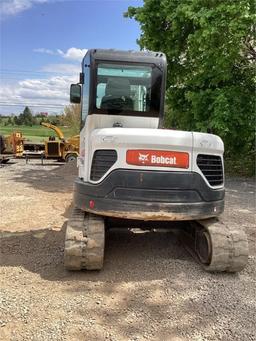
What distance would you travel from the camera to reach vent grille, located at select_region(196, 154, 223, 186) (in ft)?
15.6

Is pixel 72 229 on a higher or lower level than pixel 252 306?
higher

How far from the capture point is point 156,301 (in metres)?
4.11

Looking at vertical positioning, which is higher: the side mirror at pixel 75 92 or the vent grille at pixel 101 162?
the side mirror at pixel 75 92

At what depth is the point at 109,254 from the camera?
538 cm

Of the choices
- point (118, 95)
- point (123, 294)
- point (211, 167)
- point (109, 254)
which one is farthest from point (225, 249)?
point (118, 95)

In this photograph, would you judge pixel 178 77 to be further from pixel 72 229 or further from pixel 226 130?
pixel 72 229

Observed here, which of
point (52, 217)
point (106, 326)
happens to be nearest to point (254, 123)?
point (52, 217)

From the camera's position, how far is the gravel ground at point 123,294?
355cm

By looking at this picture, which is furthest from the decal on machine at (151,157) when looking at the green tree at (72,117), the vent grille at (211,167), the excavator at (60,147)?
the green tree at (72,117)

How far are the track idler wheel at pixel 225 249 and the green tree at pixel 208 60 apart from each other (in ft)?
27.5

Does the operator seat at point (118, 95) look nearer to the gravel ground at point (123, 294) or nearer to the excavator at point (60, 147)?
the gravel ground at point (123, 294)

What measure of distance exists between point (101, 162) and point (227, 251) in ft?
5.65

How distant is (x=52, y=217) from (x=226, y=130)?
23.4ft

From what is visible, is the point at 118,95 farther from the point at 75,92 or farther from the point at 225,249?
the point at 225,249
